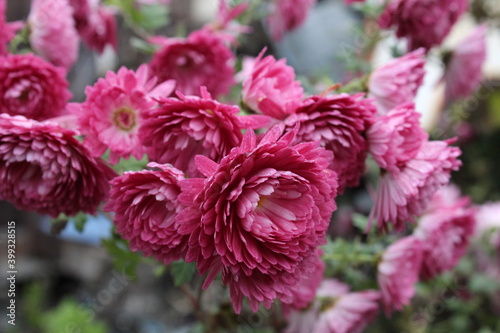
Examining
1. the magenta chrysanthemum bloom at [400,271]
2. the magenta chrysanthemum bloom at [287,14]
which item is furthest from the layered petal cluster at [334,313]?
the magenta chrysanthemum bloom at [287,14]

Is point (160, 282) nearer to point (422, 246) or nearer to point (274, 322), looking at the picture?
point (274, 322)

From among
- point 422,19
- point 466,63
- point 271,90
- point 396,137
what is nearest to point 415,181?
point 396,137

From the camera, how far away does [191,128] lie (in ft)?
1.30

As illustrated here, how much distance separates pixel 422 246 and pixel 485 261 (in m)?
0.37

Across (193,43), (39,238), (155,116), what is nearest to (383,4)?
(193,43)

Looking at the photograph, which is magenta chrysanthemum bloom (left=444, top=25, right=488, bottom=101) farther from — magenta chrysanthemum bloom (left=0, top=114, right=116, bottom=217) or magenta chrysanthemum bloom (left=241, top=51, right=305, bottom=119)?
magenta chrysanthemum bloom (left=0, top=114, right=116, bottom=217)

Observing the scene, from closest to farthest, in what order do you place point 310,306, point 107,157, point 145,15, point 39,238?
point 107,157, point 310,306, point 145,15, point 39,238

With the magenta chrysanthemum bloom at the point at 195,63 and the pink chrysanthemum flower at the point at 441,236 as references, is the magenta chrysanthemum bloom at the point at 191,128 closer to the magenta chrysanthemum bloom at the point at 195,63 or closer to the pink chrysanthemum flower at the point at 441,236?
the magenta chrysanthemum bloom at the point at 195,63

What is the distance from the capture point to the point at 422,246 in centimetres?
61

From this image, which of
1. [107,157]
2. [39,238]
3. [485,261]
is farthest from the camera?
[39,238]

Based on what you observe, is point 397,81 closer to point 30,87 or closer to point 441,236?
point 441,236

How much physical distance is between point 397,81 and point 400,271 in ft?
0.76

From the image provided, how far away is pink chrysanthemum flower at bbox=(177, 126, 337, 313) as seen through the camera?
35 cm

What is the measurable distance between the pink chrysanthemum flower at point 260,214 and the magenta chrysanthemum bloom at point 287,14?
0.43 meters
